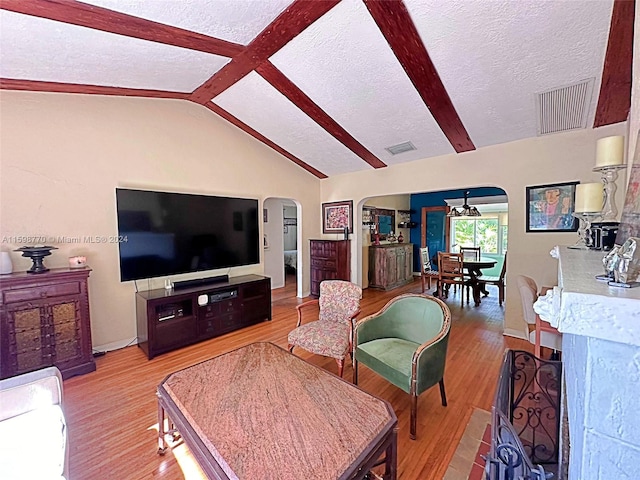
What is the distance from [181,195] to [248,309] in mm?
1777

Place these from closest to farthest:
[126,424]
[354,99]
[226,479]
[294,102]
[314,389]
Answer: [226,479], [314,389], [126,424], [354,99], [294,102]

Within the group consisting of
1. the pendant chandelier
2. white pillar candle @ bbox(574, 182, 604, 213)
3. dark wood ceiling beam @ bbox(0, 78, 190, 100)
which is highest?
dark wood ceiling beam @ bbox(0, 78, 190, 100)

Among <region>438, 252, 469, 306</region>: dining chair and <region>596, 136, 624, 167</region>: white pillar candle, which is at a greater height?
<region>596, 136, 624, 167</region>: white pillar candle

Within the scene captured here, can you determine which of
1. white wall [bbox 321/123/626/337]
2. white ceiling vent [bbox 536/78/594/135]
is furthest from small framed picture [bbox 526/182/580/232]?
white ceiling vent [bbox 536/78/594/135]

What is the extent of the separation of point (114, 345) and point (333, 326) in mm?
2620

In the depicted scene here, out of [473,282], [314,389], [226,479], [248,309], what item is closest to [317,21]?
[314,389]

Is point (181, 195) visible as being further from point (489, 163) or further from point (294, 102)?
point (489, 163)

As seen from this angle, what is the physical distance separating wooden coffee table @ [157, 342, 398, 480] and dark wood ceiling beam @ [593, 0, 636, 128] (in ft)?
9.50

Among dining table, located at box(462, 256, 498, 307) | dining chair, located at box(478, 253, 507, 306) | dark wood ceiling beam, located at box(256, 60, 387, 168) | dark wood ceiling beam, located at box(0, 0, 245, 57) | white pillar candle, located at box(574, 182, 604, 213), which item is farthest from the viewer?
dining table, located at box(462, 256, 498, 307)

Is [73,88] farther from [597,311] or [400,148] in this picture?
[597,311]

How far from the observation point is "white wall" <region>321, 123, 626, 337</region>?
3.09 meters

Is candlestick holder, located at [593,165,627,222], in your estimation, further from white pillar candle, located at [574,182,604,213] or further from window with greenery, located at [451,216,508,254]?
window with greenery, located at [451,216,508,254]

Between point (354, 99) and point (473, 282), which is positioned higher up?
point (354, 99)

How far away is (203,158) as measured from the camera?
12.8 ft
